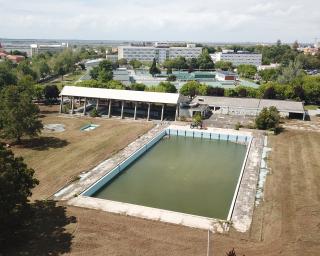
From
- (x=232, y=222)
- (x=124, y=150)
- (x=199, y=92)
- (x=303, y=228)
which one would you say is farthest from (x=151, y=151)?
(x=199, y=92)

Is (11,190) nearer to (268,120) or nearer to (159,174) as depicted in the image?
(159,174)

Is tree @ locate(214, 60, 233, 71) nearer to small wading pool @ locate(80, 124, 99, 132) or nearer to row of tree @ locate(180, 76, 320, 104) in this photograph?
row of tree @ locate(180, 76, 320, 104)

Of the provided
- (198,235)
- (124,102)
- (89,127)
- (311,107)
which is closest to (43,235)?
(198,235)

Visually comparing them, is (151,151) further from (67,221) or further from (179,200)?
(67,221)

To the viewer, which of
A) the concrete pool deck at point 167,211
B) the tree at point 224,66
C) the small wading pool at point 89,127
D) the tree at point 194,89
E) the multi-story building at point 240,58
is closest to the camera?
the concrete pool deck at point 167,211

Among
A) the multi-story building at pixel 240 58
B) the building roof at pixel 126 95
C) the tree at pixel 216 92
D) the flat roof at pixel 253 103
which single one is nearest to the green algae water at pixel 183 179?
the building roof at pixel 126 95

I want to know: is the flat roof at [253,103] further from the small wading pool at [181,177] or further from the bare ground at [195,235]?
the bare ground at [195,235]

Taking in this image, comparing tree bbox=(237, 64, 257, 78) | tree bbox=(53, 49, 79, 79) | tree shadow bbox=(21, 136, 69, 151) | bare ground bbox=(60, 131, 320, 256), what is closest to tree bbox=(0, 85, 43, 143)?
tree shadow bbox=(21, 136, 69, 151)
